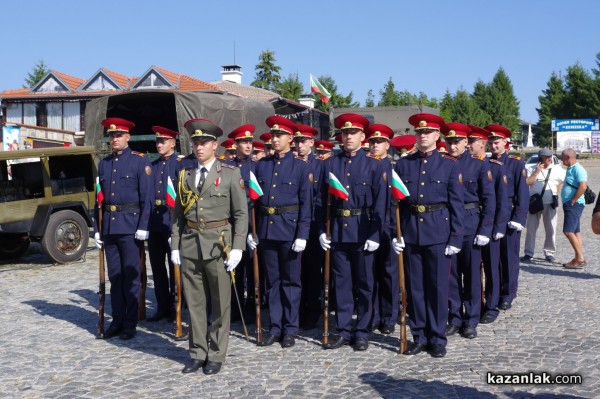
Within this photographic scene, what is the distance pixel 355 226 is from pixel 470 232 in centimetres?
129

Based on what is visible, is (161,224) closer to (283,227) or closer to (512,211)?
(283,227)

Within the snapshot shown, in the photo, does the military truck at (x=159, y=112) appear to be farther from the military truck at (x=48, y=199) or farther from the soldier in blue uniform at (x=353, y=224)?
the soldier in blue uniform at (x=353, y=224)

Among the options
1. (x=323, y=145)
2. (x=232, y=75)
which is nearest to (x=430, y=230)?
(x=323, y=145)

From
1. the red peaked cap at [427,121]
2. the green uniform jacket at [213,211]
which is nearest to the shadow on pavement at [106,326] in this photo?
the green uniform jacket at [213,211]

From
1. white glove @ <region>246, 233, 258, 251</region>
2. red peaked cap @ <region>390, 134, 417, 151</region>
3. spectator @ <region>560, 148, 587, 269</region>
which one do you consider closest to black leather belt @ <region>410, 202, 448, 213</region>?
white glove @ <region>246, 233, 258, 251</region>

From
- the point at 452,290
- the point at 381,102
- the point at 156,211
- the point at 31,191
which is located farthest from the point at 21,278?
the point at 381,102

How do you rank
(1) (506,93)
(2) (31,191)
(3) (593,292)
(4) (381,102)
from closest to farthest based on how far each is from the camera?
1. (3) (593,292)
2. (2) (31,191)
3. (4) (381,102)
4. (1) (506,93)

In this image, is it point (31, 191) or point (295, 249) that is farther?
point (31, 191)

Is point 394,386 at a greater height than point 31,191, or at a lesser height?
lesser

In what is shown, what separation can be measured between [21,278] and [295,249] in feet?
19.0

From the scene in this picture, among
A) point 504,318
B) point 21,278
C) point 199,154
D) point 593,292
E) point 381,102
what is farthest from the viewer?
point 381,102

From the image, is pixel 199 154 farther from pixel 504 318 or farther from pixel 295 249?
pixel 504 318

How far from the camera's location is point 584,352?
5.99 meters

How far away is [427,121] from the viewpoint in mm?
6070
